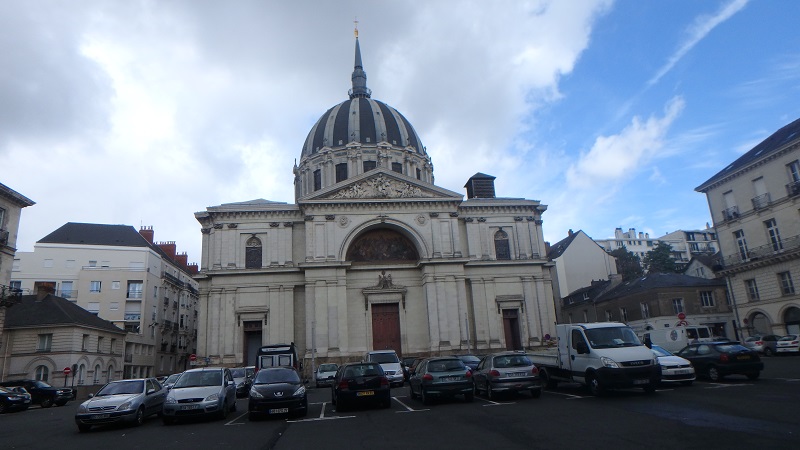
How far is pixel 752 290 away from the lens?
122ft

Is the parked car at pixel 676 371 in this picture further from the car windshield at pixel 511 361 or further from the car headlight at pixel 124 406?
the car headlight at pixel 124 406

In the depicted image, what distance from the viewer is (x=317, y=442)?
10.5 meters

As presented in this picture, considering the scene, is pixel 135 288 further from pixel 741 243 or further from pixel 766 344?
pixel 741 243

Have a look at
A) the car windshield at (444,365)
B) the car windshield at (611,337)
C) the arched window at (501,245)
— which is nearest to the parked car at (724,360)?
the car windshield at (611,337)

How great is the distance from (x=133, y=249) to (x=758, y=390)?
5234cm

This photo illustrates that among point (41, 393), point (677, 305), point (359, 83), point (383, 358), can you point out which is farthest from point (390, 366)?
point (359, 83)

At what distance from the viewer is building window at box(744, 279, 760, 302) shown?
36.8 meters

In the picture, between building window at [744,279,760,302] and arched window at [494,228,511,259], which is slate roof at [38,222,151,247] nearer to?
arched window at [494,228,511,259]

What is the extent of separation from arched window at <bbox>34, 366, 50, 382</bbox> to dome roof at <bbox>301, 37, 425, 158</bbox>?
3170 cm

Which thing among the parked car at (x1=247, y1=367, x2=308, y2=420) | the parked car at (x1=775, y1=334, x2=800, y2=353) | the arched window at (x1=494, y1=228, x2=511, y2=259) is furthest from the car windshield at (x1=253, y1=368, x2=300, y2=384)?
the arched window at (x1=494, y1=228, x2=511, y2=259)

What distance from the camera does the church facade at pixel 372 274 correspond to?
3978 centimetres

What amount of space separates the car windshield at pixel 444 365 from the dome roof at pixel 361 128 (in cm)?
4188

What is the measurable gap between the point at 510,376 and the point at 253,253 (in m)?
30.1

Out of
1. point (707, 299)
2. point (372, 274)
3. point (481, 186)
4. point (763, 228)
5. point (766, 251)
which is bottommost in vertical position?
point (707, 299)
